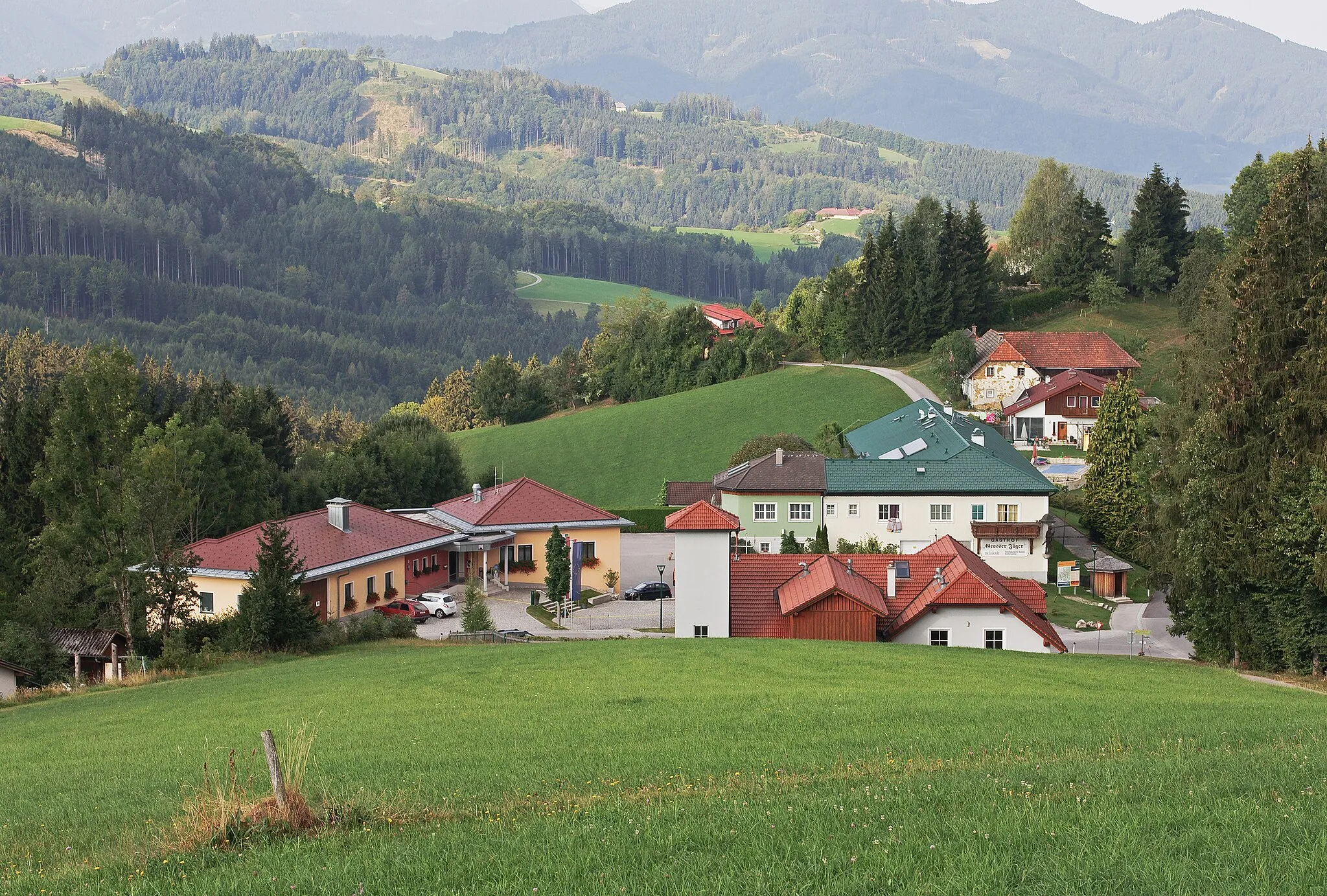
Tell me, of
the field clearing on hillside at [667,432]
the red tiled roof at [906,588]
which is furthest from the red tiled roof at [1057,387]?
the red tiled roof at [906,588]

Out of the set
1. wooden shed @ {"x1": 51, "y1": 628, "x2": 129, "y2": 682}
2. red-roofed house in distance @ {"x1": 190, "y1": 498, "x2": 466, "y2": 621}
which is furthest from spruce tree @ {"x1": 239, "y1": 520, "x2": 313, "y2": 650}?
red-roofed house in distance @ {"x1": 190, "y1": 498, "x2": 466, "y2": 621}

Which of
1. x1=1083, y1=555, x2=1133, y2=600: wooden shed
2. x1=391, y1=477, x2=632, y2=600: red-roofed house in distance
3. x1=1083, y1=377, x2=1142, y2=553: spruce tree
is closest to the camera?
x1=1083, y1=555, x2=1133, y2=600: wooden shed

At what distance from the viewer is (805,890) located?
772cm

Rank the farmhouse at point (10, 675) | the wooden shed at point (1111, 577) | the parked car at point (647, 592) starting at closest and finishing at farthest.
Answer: the farmhouse at point (10, 675) < the parked car at point (647, 592) < the wooden shed at point (1111, 577)

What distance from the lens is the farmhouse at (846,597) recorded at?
37031 mm

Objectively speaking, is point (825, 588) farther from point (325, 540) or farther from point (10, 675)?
point (10, 675)

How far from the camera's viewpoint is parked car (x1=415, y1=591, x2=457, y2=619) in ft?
154

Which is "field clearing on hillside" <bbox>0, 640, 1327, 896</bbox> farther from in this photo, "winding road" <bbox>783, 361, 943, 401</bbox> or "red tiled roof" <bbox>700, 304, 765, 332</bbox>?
"red tiled roof" <bbox>700, 304, 765, 332</bbox>

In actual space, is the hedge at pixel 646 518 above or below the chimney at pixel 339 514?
below

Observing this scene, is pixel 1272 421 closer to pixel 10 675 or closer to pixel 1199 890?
pixel 1199 890

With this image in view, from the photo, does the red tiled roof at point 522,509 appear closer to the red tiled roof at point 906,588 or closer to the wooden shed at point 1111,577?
the red tiled roof at point 906,588

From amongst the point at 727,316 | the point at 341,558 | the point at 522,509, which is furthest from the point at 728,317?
the point at 341,558

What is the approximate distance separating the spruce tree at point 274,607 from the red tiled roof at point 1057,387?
58947 mm

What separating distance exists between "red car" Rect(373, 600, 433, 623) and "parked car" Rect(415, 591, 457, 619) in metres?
0.20
